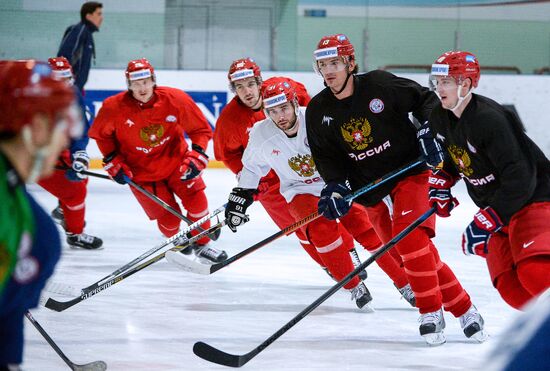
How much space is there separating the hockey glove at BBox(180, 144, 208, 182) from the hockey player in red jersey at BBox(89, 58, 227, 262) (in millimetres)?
26

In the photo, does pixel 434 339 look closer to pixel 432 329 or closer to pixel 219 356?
pixel 432 329

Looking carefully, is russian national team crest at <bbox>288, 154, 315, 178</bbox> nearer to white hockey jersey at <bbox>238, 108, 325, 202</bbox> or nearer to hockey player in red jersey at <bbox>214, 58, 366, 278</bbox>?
white hockey jersey at <bbox>238, 108, 325, 202</bbox>

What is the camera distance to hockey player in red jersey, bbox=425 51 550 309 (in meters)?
2.79

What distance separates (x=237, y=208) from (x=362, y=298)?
2.11ft

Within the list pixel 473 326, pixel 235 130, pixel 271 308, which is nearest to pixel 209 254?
pixel 235 130

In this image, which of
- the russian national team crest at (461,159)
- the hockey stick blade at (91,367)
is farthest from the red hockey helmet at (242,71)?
the hockey stick blade at (91,367)

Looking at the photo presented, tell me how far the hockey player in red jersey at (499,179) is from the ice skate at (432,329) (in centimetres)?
39

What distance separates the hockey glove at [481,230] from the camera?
285cm

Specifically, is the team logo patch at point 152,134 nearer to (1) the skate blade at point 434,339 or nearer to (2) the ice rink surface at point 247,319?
(2) the ice rink surface at point 247,319

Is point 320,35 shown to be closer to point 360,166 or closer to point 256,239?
point 256,239

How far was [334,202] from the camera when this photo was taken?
3492mm

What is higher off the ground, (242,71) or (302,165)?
(242,71)

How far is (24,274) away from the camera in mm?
1271

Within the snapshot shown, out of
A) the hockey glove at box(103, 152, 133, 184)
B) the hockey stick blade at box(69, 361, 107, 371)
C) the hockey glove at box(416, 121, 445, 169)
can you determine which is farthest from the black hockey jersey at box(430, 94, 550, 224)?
the hockey glove at box(103, 152, 133, 184)
